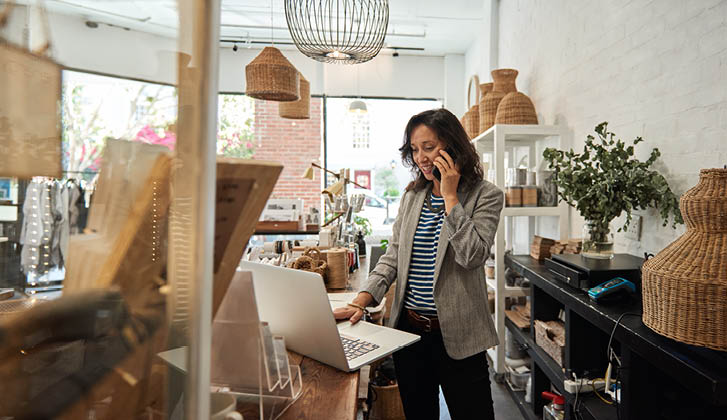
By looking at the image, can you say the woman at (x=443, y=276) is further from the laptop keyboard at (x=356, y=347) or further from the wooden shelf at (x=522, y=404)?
the wooden shelf at (x=522, y=404)

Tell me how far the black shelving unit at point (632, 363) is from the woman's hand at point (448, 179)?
585 millimetres

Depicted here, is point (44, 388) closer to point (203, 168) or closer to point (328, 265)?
point (203, 168)

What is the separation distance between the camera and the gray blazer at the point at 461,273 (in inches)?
59.4

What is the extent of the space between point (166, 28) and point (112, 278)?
0.16m

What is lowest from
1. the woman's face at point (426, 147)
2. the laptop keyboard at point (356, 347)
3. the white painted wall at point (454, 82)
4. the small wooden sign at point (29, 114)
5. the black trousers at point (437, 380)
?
the black trousers at point (437, 380)

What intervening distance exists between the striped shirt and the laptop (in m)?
0.51

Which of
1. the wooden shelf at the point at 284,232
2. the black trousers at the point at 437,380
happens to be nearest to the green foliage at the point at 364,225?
the wooden shelf at the point at 284,232

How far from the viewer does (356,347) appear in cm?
112

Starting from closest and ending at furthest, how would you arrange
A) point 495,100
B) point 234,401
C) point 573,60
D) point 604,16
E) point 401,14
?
point 234,401 < point 604,16 < point 573,60 < point 495,100 < point 401,14

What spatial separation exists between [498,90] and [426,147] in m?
1.78

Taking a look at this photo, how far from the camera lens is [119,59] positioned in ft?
0.88

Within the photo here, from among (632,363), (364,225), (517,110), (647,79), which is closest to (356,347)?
(632,363)

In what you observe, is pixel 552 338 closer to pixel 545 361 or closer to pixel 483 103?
pixel 545 361

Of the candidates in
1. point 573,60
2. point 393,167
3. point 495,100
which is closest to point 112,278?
point 573,60
